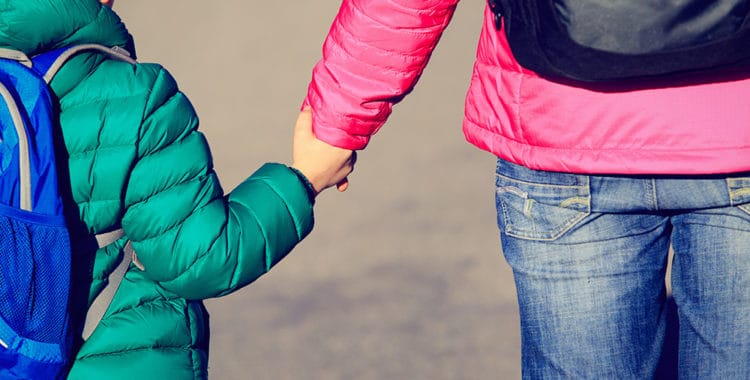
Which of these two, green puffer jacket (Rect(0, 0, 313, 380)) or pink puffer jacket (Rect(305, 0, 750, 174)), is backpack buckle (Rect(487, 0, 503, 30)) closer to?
pink puffer jacket (Rect(305, 0, 750, 174))

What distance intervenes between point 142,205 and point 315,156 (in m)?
0.49

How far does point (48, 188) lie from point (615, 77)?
3.45 ft

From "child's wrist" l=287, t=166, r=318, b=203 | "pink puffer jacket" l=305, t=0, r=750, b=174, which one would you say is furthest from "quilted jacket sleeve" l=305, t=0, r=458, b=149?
"child's wrist" l=287, t=166, r=318, b=203

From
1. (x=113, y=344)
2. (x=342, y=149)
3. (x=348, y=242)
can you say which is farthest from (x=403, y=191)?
(x=113, y=344)

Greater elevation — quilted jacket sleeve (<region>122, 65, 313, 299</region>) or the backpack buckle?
the backpack buckle

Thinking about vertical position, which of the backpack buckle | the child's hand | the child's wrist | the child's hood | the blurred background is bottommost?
the blurred background

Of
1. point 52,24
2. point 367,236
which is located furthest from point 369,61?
point 367,236

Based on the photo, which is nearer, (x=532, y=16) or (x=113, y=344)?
(x=532, y=16)

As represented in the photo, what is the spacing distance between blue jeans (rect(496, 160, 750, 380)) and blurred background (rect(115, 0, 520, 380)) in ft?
5.57

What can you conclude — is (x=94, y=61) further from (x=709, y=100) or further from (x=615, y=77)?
(x=709, y=100)

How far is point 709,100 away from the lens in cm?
A: 214

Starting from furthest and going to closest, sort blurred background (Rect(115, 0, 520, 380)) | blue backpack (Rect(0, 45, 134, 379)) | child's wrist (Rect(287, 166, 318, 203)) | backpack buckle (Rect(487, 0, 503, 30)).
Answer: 1. blurred background (Rect(115, 0, 520, 380))
2. child's wrist (Rect(287, 166, 318, 203))
3. backpack buckle (Rect(487, 0, 503, 30))
4. blue backpack (Rect(0, 45, 134, 379))

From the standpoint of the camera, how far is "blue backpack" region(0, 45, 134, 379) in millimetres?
2090

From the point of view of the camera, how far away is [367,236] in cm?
488
